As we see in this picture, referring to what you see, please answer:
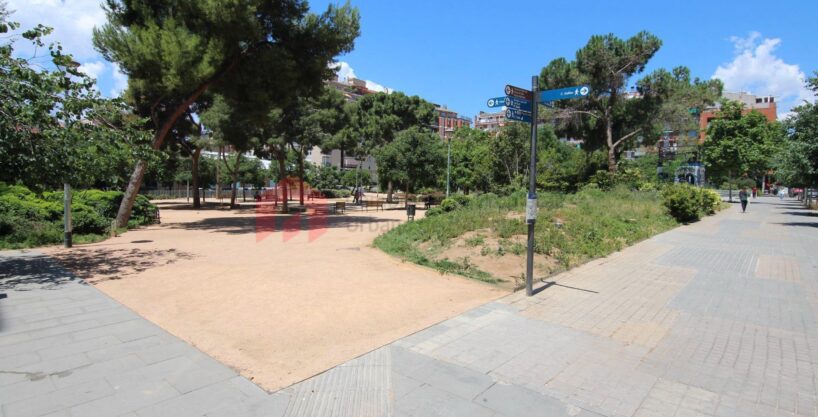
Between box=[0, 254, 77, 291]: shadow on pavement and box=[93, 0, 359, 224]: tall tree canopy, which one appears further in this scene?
box=[93, 0, 359, 224]: tall tree canopy

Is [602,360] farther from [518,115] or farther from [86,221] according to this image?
[86,221]

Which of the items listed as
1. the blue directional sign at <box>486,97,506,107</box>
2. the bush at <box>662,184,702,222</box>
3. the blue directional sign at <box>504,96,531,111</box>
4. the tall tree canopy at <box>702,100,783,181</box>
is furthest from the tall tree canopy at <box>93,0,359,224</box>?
the tall tree canopy at <box>702,100,783,181</box>

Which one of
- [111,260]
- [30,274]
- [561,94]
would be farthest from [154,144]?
[561,94]

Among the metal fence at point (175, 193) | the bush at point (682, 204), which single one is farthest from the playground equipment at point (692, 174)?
the metal fence at point (175, 193)

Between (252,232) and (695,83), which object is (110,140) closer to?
(252,232)

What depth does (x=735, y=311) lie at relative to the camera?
5.78 metres

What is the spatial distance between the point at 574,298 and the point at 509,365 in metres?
2.77

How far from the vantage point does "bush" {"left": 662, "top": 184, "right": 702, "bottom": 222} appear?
683 inches

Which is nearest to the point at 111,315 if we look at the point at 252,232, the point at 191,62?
the point at 252,232

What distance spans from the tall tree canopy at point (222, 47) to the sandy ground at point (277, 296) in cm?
660

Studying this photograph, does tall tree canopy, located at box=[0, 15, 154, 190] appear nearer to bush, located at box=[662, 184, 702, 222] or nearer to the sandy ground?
the sandy ground

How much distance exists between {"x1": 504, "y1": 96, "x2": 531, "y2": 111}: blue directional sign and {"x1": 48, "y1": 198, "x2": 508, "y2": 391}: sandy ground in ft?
8.91

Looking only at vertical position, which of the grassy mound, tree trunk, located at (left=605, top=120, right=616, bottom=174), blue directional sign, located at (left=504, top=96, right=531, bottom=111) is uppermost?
tree trunk, located at (left=605, top=120, right=616, bottom=174)

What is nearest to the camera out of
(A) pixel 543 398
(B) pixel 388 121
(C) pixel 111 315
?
(A) pixel 543 398
